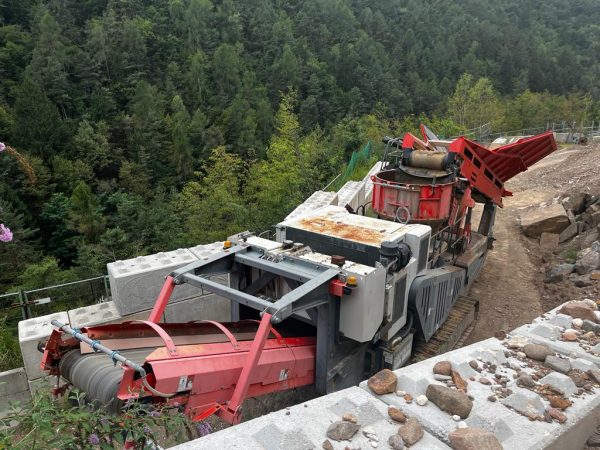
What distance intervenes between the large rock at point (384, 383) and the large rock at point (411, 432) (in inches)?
11.7

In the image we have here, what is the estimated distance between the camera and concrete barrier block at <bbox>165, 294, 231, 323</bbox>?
5.45 meters

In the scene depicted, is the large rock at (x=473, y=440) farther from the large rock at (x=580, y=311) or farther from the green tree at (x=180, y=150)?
the green tree at (x=180, y=150)

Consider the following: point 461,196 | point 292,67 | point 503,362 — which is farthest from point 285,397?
point 292,67

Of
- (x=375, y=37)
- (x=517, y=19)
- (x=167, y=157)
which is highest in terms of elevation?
(x=517, y=19)

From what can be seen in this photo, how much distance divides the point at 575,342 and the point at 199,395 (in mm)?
2786

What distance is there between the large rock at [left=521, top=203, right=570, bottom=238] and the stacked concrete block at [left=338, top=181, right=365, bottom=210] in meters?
4.35

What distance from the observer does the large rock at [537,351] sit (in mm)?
3070

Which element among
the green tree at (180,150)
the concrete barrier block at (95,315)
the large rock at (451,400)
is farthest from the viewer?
the green tree at (180,150)

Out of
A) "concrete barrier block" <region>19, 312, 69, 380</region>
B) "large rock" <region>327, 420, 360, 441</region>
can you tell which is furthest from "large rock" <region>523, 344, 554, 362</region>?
"concrete barrier block" <region>19, 312, 69, 380</region>

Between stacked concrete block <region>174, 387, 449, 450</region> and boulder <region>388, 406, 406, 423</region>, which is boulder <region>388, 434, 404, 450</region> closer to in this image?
stacked concrete block <region>174, 387, 449, 450</region>

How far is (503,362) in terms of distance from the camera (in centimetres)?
304

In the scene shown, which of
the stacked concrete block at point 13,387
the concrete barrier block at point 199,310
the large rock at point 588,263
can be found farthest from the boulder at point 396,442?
the large rock at point 588,263

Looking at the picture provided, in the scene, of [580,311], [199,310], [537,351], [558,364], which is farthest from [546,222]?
[558,364]

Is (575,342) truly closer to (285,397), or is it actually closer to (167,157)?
(285,397)
